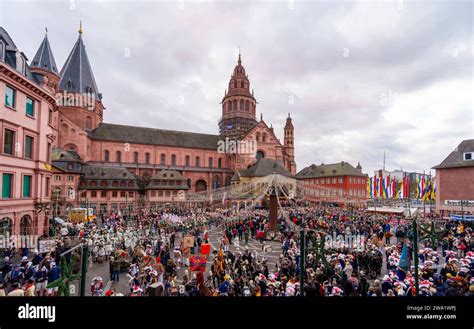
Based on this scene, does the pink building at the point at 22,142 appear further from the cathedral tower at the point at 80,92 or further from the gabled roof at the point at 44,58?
the gabled roof at the point at 44,58

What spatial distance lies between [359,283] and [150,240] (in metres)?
14.7

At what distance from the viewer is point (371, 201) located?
172 feet

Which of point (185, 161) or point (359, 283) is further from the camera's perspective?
point (185, 161)

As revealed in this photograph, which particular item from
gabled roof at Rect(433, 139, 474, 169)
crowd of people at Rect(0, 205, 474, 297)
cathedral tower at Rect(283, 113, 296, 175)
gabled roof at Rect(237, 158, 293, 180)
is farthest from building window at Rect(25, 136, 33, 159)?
cathedral tower at Rect(283, 113, 296, 175)

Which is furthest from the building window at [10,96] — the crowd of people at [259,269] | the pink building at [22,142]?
the crowd of people at [259,269]

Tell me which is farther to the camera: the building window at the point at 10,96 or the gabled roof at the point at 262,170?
the gabled roof at the point at 262,170

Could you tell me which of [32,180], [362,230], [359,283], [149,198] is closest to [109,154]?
[149,198]

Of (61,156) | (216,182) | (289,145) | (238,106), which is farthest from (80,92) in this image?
(289,145)

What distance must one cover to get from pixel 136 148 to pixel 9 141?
44.4m

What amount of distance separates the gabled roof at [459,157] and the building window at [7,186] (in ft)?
164

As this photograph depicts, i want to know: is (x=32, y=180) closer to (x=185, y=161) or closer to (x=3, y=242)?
(x=3, y=242)

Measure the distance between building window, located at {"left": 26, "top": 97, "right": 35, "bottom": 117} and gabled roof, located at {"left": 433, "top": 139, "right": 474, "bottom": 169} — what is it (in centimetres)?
4962

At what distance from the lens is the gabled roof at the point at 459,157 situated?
1311 inches

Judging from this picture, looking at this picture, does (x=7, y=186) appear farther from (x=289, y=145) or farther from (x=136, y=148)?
(x=289, y=145)
